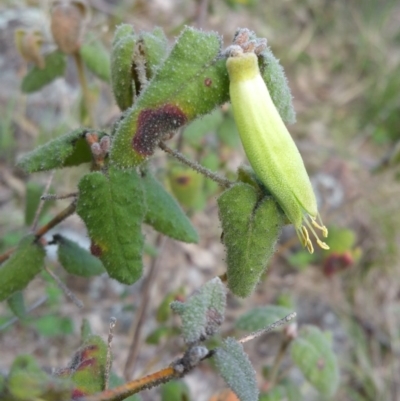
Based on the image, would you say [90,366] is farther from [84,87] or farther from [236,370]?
[84,87]

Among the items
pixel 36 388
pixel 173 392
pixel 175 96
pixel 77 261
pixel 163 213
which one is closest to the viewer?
pixel 36 388

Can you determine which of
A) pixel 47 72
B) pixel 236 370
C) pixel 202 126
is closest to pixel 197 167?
pixel 236 370

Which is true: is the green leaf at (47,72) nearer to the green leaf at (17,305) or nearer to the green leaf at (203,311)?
the green leaf at (17,305)

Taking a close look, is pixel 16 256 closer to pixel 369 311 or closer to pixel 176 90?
pixel 176 90

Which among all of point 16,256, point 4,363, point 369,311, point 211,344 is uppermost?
point 16,256

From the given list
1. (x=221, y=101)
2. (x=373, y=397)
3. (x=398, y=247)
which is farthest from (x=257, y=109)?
(x=398, y=247)
